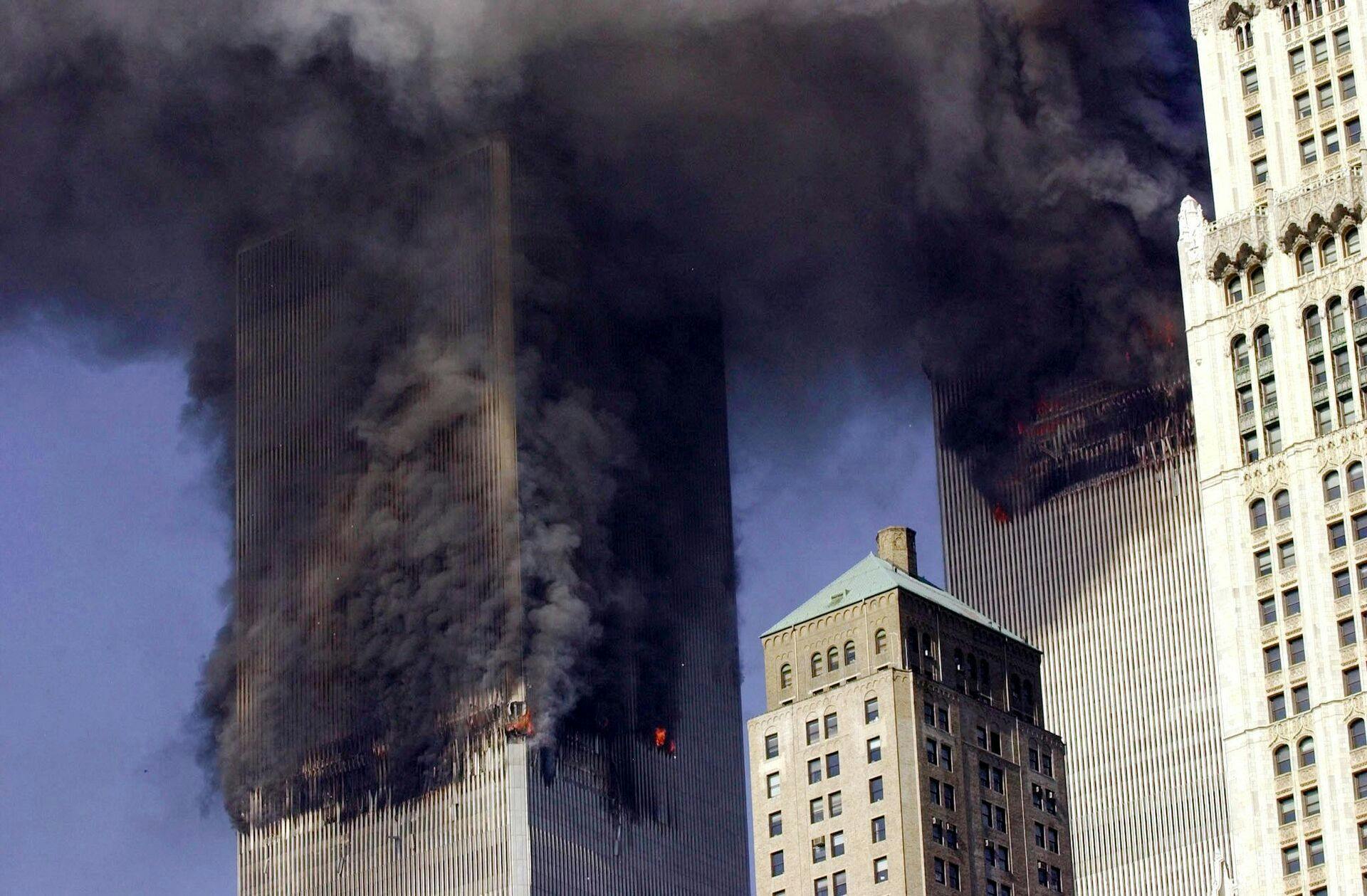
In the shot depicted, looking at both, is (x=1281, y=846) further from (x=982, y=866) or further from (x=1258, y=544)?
(x=982, y=866)

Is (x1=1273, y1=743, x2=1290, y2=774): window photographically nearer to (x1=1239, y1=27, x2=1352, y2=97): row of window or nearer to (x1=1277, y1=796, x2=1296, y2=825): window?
(x1=1277, y1=796, x2=1296, y2=825): window

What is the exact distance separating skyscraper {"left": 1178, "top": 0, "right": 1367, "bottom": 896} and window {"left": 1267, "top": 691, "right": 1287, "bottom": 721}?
68 mm

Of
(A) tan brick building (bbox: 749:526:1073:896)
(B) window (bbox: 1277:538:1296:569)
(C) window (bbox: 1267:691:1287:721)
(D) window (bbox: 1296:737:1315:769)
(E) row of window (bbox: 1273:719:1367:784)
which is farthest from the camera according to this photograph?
(A) tan brick building (bbox: 749:526:1073:896)

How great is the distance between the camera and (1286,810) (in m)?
124

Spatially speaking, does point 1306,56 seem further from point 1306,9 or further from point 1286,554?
point 1286,554

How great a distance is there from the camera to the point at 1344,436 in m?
126

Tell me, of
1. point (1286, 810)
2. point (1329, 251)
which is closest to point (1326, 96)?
point (1329, 251)

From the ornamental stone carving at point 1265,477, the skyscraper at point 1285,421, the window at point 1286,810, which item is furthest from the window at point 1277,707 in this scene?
the ornamental stone carving at point 1265,477

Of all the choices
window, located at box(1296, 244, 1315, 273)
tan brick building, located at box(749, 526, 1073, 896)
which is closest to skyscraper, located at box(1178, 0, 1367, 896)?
window, located at box(1296, 244, 1315, 273)

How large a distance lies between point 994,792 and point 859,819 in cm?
861

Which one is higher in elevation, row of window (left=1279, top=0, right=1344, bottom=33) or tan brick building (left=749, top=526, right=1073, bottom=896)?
row of window (left=1279, top=0, right=1344, bottom=33)

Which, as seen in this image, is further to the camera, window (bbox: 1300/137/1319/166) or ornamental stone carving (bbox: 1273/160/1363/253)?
window (bbox: 1300/137/1319/166)

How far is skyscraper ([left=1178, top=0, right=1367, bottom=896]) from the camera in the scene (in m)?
123

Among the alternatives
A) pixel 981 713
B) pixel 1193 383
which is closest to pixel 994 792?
pixel 981 713
